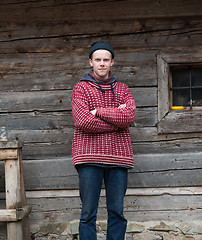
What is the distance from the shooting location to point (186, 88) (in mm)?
3666

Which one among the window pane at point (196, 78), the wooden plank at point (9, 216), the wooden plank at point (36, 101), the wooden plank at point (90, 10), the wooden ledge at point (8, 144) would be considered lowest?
the wooden plank at point (9, 216)

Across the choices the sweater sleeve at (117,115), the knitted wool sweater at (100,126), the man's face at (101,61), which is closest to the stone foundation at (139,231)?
the knitted wool sweater at (100,126)

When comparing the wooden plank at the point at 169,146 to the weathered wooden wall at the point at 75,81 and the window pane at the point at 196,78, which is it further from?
the window pane at the point at 196,78

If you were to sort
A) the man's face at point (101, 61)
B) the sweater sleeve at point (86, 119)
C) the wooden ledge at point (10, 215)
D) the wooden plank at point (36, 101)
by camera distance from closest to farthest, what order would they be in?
the sweater sleeve at point (86, 119) → the man's face at point (101, 61) → the wooden ledge at point (10, 215) → the wooden plank at point (36, 101)

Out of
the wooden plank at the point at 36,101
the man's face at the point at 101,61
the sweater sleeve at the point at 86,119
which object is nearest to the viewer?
the sweater sleeve at the point at 86,119

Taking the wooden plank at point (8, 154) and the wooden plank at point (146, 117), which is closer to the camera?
the wooden plank at point (8, 154)

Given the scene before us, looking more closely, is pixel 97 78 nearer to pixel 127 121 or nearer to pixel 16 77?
pixel 127 121

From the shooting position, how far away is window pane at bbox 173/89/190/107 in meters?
3.68

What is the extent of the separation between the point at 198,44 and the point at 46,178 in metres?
2.13

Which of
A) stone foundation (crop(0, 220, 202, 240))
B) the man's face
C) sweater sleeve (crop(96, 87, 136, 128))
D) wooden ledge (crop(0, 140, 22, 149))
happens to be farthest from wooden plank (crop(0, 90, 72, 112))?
stone foundation (crop(0, 220, 202, 240))

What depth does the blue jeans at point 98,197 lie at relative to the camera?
108 inches

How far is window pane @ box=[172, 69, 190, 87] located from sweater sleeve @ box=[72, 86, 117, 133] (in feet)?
3.88

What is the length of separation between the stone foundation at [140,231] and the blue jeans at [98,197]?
2.70 feet

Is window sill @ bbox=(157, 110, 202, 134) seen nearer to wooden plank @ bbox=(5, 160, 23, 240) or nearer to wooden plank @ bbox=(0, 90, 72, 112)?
wooden plank @ bbox=(0, 90, 72, 112)
